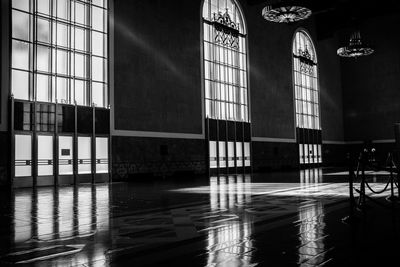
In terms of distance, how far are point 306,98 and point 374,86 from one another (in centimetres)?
773

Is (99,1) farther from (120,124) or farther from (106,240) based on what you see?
(106,240)

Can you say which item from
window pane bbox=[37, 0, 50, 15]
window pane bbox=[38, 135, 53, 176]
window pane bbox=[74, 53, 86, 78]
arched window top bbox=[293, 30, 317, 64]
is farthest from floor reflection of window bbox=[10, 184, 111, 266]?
arched window top bbox=[293, 30, 317, 64]

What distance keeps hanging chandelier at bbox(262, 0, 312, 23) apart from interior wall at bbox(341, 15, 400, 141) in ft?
57.7

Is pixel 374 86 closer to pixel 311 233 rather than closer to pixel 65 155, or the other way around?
pixel 65 155

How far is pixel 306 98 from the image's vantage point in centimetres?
3353

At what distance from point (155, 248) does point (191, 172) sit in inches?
709

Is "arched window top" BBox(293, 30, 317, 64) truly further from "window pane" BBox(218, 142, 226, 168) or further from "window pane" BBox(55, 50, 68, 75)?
"window pane" BBox(55, 50, 68, 75)

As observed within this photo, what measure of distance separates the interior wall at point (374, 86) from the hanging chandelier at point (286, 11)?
1759cm

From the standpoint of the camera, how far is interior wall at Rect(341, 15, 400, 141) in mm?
35312

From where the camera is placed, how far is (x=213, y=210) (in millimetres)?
7758

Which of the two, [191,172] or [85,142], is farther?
[191,172]

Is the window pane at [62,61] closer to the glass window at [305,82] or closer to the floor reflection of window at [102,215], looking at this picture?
the floor reflection of window at [102,215]

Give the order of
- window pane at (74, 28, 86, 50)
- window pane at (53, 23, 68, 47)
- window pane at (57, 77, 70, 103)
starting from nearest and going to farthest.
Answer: window pane at (57, 77, 70, 103) → window pane at (53, 23, 68, 47) → window pane at (74, 28, 86, 50)

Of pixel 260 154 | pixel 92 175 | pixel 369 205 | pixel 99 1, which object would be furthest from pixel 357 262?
pixel 260 154
